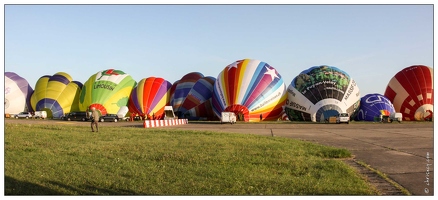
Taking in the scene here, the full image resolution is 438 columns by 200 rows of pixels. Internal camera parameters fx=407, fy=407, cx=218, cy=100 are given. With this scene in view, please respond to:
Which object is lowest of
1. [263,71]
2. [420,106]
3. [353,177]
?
[353,177]

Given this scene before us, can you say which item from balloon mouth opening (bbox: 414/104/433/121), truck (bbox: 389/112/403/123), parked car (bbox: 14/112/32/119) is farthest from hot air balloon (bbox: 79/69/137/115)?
balloon mouth opening (bbox: 414/104/433/121)

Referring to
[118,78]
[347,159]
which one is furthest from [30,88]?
[347,159]

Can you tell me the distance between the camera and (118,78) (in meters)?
44.7

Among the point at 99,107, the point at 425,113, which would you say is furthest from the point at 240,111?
the point at 425,113

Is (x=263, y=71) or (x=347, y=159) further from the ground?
(x=263, y=71)

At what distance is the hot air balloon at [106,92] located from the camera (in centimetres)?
4216

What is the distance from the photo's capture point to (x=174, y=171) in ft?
27.3

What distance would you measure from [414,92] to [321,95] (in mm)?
10151

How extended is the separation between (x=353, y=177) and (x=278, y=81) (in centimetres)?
3126

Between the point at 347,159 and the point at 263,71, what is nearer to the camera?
the point at 347,159

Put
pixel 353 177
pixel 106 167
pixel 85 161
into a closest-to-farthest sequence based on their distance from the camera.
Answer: pixel 353 177 < pixel 106 167 < pixel 85 161

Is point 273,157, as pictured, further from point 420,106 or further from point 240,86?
point 420,106

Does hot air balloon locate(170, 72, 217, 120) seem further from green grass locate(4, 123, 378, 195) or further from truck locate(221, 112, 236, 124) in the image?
green grass locate(4, 123, 378, 195)

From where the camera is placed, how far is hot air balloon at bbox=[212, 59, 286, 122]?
36031 millimetres
